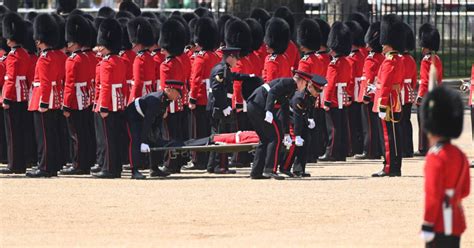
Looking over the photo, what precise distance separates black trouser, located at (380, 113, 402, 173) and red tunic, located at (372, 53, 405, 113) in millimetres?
141

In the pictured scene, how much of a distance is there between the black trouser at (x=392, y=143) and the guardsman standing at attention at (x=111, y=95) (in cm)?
229

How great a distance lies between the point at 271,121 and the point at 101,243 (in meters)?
3.94

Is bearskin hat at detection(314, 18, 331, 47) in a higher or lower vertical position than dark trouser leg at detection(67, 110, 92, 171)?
higher

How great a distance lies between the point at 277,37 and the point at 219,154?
1.72 meters

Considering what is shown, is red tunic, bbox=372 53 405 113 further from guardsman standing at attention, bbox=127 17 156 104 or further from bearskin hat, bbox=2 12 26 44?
bearskin hat, bbox=2 12 26 44

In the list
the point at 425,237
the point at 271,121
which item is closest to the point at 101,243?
the point at 425,237

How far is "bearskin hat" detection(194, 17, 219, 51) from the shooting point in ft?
50.8

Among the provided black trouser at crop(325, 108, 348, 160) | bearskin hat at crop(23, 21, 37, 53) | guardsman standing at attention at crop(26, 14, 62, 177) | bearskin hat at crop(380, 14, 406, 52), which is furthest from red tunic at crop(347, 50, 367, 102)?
guardsman standing at attention at crop(26, 14, 62, 177)

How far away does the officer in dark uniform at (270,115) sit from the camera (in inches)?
537

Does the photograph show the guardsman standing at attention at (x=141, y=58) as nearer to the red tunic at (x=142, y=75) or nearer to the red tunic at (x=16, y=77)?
the red tunic at (x=142, y=75)

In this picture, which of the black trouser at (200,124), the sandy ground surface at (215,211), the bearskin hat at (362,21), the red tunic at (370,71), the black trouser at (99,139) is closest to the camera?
the sandy ground surface at (215,211)

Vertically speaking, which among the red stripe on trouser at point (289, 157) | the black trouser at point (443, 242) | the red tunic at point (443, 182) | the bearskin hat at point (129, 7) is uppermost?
the bearskin hat at point (129, 7)

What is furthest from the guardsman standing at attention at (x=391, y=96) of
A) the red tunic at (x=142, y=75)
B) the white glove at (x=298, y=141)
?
the red tunic at (x=142, y=75)

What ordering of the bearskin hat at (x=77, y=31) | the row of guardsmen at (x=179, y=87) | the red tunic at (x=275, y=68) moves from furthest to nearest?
the red tunic at (x=275, y=68) → the bearskin hat at (x=77, y=31) → the row of guardsmen at (x=179, y=87)
